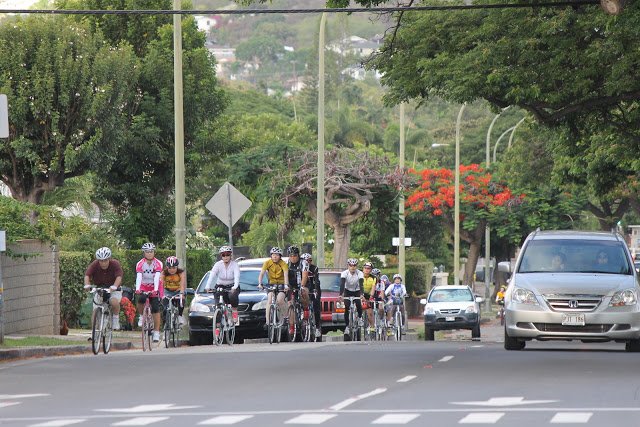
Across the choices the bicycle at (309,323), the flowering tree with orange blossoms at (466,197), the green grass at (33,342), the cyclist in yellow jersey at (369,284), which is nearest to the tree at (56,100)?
the cyclist in yellow jersey at (369,284)

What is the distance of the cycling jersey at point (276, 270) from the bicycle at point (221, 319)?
35.0 inches

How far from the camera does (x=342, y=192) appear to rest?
127 feet

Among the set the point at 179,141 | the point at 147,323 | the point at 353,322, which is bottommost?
the point at 353,322

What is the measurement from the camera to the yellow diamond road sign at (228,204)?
1012 inches

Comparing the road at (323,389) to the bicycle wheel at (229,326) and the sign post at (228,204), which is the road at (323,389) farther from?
the sign post at (228,204)

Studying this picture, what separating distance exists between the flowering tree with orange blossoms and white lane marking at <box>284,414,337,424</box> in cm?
4822

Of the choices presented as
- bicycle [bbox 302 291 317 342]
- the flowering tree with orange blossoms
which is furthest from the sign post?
the flowering tree with orange blossoms

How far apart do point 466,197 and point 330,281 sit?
31.1 metres

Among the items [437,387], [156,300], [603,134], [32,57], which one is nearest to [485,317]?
[603,134]

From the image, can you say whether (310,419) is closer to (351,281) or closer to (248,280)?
(248,280)

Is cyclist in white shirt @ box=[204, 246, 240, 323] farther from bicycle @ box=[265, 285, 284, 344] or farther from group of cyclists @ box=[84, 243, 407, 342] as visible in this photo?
bicycle @ box=[265, 285, 284, 344]

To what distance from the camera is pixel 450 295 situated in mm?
36625

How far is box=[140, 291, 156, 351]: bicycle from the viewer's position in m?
20.7

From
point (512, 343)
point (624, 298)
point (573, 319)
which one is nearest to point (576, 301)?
point (573, 319)
